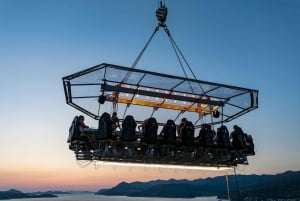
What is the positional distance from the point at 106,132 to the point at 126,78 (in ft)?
6.62

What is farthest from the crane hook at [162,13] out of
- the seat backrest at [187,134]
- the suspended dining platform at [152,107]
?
the seat backrest at [187,134]

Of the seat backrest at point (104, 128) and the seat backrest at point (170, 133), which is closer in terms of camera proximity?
the seat backrest at point (104, 128)

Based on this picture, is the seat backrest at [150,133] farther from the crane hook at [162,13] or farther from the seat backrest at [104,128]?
the crane hook at [162,13]

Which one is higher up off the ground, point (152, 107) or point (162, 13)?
point (162, 13)

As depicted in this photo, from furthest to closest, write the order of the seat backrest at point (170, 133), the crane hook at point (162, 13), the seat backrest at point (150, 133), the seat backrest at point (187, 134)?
the crane hook at point (162, 13) < the seat backrest at point (187, 134) < the seat backrest at point (170, 133) < the seat backrest at point (150, 133)

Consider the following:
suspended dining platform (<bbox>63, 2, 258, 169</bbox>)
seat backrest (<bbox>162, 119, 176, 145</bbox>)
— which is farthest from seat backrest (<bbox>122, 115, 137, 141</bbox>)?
seat backrest (<bbox>162, 119, 176, 145</bbox>)

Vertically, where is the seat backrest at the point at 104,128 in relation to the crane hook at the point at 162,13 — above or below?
below

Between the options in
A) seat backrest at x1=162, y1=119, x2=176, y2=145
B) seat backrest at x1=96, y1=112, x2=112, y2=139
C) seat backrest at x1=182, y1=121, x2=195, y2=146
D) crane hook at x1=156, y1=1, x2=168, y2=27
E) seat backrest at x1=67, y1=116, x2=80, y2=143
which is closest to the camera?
seat backrest at x1=96, y1=112, x2=112, y2=139

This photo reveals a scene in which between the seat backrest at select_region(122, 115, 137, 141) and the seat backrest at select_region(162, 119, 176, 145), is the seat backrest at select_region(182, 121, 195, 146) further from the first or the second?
the seat backrest at select_region(122, 115, 137, 141)

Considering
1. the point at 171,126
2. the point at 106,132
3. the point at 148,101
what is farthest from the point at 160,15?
the point at 106,132

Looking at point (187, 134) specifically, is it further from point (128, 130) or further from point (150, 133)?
point (128, 130)

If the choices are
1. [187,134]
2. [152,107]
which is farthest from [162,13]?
[187,134]

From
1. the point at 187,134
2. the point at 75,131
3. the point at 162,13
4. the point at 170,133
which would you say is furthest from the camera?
A: the point at 162,13

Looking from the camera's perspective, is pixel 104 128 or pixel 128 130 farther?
pixel 128 130
